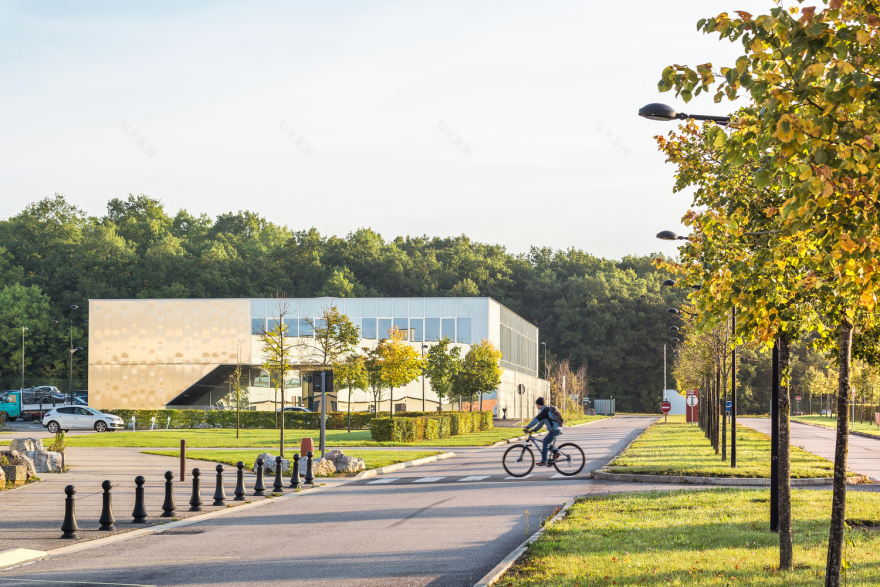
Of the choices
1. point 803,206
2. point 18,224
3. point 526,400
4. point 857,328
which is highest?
point 18,224

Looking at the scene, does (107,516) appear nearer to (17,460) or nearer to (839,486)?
(17,460)

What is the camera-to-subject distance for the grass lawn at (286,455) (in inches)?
950

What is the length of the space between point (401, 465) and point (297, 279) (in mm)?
84027

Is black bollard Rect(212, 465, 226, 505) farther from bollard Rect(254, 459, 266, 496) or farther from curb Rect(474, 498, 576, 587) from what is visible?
curb Rect(474, 498, 576, 587)

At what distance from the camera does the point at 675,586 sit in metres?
7.58

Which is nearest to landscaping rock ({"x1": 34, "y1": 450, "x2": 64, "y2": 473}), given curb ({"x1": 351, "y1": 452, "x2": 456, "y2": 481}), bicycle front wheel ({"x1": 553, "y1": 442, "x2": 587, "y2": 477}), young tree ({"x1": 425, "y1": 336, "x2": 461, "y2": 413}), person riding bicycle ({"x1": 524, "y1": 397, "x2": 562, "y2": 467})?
curb ({"x1": 351, "y1": 452, "x2": 456, "y2": 481})

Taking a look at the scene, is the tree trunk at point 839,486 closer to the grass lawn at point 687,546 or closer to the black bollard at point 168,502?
the grass lawn at point 687,546

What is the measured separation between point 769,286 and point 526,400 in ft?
255

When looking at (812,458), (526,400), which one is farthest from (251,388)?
(812,458)

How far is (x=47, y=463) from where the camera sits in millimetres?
21750

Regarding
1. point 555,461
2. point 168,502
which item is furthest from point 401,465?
point 168,502

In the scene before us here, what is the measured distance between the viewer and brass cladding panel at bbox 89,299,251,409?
63.5 meters

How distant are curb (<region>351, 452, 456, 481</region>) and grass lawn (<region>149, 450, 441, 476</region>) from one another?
221 millimetres

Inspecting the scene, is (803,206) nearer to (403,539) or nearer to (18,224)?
(403,539)
